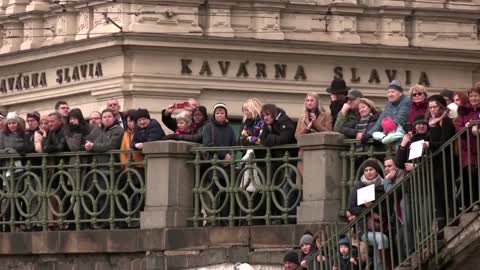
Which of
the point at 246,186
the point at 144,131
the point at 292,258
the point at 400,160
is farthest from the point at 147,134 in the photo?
the point at 400,160

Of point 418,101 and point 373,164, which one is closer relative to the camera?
point 418,101

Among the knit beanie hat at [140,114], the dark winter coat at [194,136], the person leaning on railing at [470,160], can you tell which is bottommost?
the person leaning on railing at [470,160]

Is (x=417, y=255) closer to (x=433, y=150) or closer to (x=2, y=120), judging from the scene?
(x=433, y=150)

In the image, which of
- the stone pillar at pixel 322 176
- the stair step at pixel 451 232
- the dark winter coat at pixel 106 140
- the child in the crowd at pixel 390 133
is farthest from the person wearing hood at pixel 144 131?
the stair step at pixel 451 232

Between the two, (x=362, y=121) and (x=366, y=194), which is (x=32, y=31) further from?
(x=366, y=194)

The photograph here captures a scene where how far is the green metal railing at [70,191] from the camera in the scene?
87.6 ft

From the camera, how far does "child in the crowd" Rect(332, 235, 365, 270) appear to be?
22.7 metres

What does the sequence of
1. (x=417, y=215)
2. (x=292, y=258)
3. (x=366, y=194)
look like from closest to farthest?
(x=417, y=215)
(x=366, y=194)
(x=292, y=258)

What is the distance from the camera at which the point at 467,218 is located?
69.3ft

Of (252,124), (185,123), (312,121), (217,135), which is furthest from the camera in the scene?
(185,123)

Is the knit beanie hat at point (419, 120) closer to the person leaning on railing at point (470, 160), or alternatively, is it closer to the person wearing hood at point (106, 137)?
the person leaning on railing at point (470, 160)

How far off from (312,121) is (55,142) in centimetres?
382

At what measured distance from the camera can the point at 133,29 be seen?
48156 millimetres

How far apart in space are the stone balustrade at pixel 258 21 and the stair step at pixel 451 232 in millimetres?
27186
